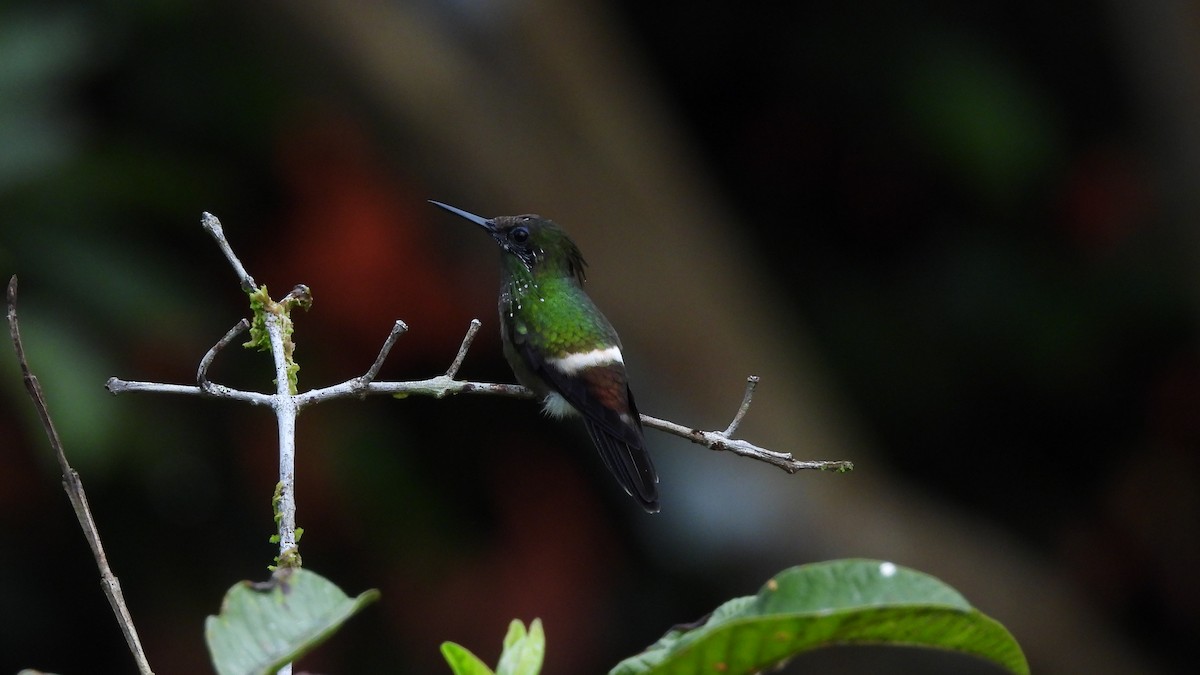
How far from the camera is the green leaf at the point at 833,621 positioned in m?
1.07

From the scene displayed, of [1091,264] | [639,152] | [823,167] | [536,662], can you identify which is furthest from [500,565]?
[536,662]

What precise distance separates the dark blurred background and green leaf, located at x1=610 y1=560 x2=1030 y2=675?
384 cm

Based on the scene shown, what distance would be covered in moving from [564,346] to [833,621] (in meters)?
1.90

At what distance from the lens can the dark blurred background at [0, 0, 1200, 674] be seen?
17.0 feet

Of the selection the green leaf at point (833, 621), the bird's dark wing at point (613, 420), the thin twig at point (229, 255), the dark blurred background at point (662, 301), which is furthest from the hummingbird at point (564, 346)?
the dark blurred background at point (662, 301)

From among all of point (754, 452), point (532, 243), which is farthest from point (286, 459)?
point (532, 243)

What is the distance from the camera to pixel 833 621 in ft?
3.56

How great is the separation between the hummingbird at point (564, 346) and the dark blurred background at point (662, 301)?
193 centimetres

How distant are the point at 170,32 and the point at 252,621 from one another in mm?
4857

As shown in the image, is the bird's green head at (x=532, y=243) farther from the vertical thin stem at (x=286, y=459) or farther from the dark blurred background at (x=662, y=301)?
the dark blurred background at (x=662, y=301)

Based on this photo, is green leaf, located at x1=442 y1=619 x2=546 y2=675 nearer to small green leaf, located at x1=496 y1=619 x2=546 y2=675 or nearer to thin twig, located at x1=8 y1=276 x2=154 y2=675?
small green leaf, located at x1=496 y1=619 x2=546 y2=675

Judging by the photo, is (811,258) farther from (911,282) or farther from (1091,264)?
(1091,264)

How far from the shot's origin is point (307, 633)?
1056mm

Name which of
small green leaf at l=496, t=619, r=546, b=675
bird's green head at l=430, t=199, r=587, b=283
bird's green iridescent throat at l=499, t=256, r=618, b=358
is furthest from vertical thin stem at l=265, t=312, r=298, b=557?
bird's green head at l=430, t=199, r=587, b=283
